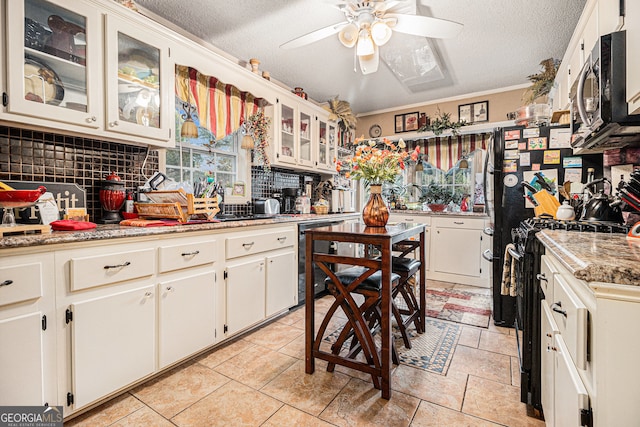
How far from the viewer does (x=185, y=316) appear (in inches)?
74.4

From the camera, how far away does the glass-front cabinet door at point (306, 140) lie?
363 cm

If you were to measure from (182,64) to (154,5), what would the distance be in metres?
0.53

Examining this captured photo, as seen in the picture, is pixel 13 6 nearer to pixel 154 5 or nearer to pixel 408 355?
pixel 154 5

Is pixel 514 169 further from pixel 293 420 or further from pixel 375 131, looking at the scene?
pixel 375 131

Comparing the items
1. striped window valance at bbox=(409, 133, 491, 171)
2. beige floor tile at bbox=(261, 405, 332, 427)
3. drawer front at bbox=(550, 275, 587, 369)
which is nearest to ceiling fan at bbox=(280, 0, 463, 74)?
drawer front at bbox=(550, 275, 587, 369)

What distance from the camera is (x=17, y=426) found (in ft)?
4.18

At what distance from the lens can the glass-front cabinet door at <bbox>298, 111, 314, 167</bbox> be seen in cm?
363

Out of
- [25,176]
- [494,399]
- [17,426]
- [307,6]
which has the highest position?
[307,6]

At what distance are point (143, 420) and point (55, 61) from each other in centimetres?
191

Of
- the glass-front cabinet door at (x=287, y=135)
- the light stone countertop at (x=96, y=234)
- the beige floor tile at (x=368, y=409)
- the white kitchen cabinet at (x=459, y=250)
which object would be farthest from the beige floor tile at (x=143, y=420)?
the white kitchen cabinet at (x=459, y=250)

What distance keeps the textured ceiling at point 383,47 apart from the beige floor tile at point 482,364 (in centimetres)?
254

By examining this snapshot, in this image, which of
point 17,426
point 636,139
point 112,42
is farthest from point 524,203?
point 17,426

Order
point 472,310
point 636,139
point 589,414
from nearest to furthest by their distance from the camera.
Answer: point 589,414
point 636,139
point 472,310

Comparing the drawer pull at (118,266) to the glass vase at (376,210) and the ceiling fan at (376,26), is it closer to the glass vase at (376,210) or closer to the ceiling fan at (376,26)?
the glass vase at (376,210)
